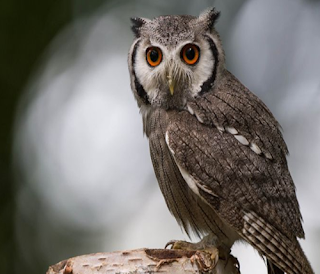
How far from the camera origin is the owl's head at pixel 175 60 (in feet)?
11.1

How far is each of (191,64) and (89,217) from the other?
3330 mm

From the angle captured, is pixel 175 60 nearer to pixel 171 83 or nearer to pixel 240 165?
pixel 171 83

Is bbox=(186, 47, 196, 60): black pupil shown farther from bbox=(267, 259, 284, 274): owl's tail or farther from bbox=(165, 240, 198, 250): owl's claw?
bbox=(267, 259, 284, 274): owl's tail

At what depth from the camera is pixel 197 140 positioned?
10.9 ft


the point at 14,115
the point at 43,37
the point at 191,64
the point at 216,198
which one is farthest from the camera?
the point at 43,37

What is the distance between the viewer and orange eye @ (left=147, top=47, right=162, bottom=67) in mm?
3449

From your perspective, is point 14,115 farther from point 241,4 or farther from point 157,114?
point 241,4

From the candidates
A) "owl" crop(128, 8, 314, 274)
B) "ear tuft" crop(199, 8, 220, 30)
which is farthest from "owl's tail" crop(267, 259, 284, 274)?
"ear tuft" crop(199, 8, 220, 30)

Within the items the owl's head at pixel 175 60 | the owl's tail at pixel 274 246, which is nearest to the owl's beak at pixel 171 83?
the owl's head at pixel 175 60

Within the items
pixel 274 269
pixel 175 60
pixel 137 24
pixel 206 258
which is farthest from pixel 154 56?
pixel 274 269

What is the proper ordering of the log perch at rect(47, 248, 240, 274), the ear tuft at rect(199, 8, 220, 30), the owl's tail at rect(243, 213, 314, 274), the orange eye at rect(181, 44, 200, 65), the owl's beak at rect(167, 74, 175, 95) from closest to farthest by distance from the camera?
1. the log perch at rect(47, 248, 240, 274)
2. the owl's tail at rect(243, 213, 314, 274)
3. the owl's beak at rect(167, 74, 175, 95)
4. the orange eye at rect(181, 44, 200, 65)
5. the ear tuft at rect(199, 8, 220, 30)

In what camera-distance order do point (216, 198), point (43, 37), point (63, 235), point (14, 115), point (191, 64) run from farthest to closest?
point (63, 235), point (43, 37), point (14, 115), point (191, 64), point (216, 198)

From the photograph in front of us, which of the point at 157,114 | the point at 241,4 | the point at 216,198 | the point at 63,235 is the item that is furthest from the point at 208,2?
the point at 216,198

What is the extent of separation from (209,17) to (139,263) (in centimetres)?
160
